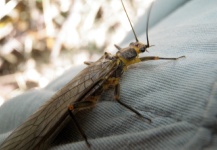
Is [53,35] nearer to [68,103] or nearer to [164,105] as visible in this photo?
[68,103]

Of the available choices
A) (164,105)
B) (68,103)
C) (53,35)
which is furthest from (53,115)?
(53,35)

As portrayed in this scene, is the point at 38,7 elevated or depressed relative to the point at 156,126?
elevated

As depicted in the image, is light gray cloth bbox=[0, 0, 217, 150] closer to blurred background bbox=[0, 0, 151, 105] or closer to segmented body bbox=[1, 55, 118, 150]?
segmented body bbox=[1, 55, 118, 150]

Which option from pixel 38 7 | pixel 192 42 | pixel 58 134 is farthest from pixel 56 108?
pixel 38 7

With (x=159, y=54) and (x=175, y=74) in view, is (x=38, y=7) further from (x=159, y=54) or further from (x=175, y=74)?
(x=175, y=74)

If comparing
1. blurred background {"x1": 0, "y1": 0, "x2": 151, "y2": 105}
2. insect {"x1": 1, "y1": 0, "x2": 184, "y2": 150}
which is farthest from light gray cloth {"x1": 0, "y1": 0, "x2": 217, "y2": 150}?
blurred background {"x1": 0, "y1": 0, "x2": 151, "y2": 105}

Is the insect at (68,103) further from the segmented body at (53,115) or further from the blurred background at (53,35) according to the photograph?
the blurred background at (53,35)
